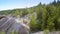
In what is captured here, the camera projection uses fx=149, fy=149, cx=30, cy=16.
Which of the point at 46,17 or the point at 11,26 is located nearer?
the point at 11,26

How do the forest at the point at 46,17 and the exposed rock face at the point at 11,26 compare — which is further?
the forest at the point at 46,17

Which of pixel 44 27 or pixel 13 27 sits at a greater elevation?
pixel 13 27

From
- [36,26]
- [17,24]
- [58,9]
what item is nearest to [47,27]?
[36,26]

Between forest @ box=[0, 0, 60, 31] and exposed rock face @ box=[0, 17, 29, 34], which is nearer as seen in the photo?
exposed rock face @ box=[0, 17, 29, 34]

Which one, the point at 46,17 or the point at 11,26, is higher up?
the point at 11,26

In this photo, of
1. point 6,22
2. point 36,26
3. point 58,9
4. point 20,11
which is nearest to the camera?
point 6,22

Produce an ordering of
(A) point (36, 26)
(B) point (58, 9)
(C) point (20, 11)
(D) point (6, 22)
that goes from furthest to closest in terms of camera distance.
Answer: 1. (B) point (58, 9)
2. (A) point (36, 26)
3. (C) point (20, 11)
4. (D) point (6, 22)

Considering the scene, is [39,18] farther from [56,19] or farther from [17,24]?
[17,24]

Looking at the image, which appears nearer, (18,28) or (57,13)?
(18,28)
